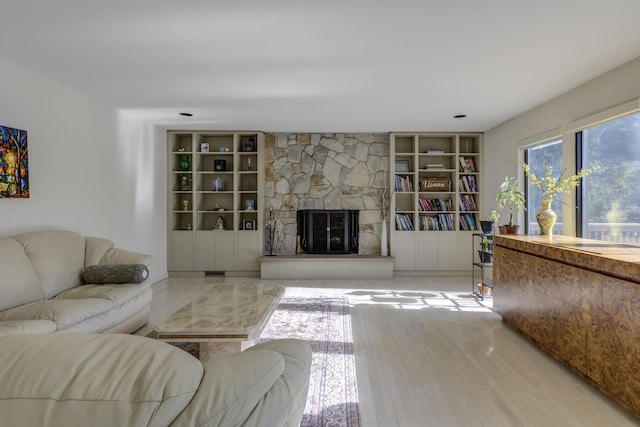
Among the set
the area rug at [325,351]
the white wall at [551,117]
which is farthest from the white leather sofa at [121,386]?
the white wall at [551,117]

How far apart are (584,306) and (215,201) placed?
5.49m

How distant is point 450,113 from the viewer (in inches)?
196

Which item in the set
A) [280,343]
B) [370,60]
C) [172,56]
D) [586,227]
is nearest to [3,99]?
[172,56]

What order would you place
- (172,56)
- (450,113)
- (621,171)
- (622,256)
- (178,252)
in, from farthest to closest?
(178,252)
(450,113)
(621,171)
(172,56)
(622,256)

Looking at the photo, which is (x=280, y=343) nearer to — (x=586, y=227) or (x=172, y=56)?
(x=172, y=56)

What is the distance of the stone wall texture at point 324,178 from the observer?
6.43 metres

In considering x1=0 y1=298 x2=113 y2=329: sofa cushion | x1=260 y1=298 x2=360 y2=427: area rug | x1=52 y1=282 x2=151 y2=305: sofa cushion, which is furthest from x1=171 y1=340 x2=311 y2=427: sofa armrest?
x1=52 y1=282 x2=151 y2=305: sofa cushion

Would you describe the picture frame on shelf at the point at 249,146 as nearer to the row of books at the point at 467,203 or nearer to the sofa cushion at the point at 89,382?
the row of books at the point at 467,203

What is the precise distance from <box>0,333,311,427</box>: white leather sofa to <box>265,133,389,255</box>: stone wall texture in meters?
5.72

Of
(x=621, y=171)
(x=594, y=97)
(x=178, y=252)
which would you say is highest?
(x=594, y=97)

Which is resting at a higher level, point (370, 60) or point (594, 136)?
point (370, 60)

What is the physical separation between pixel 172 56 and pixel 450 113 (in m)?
3.54

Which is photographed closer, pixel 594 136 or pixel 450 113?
pixel 594 136

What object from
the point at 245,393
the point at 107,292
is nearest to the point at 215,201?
the point at 107,292
